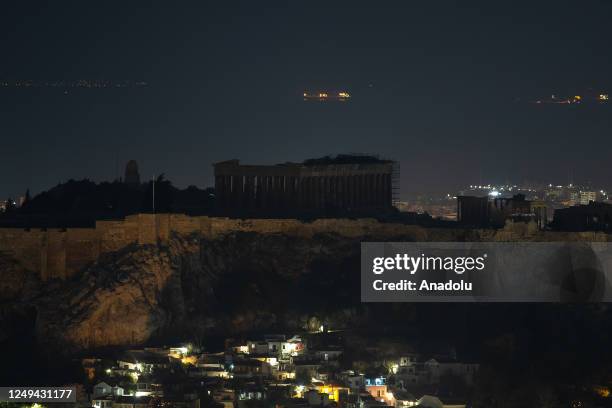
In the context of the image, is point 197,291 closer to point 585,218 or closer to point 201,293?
point 201,293

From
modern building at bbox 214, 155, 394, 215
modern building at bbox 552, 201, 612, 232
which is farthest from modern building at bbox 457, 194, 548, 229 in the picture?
modern building at bbox 214, 155, 394, 215

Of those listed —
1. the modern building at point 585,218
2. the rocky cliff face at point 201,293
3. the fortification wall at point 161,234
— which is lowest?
the rocky cliff face at point 201,293

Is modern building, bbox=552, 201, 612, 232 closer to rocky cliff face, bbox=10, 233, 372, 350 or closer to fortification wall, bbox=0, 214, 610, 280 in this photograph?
fortification wall, bbox=0, 214, 610, 280

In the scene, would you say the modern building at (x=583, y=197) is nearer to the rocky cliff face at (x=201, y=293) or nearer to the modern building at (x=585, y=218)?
the modern building at (x=585, y=218)

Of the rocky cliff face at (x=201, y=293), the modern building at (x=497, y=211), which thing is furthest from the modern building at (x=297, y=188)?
the rocky cliff face at (x=201, y=293)

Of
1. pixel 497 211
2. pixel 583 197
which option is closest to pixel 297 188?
pixel 497 211

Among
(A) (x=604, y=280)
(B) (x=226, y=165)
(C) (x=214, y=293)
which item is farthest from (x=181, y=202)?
(A) (x=604, y=280)

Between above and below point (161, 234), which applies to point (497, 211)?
above
